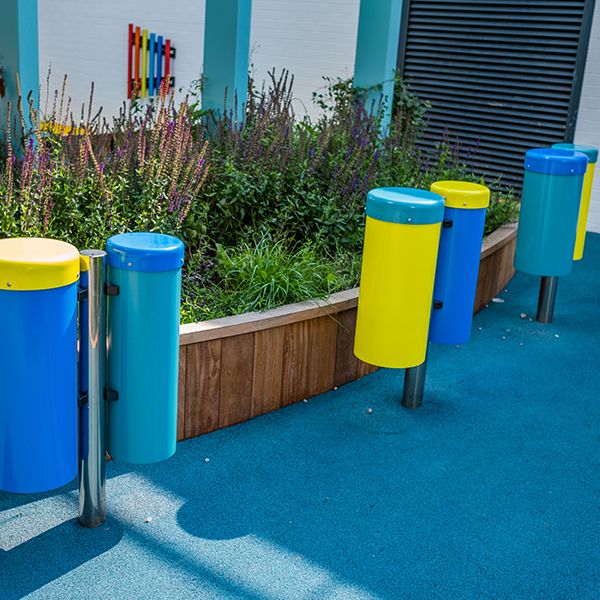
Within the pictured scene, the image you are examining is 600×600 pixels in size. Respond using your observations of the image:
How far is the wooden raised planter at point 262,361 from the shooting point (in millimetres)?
3578

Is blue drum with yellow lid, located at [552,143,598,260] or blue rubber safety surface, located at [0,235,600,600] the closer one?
blue rubber safety surface, located at [0,235,600,600]

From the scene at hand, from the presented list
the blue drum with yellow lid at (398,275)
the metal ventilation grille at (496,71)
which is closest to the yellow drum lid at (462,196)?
the blue drum with yellow lid at (398,275)

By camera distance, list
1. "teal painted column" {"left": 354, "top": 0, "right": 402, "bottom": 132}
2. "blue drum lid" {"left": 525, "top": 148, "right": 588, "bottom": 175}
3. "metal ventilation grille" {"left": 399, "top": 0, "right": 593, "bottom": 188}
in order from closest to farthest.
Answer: "blue drum lid" {"left": 525, "top": 148, "right": 588, "bottom": 175} < "teal painted column" {"left": 354, "top": 0, "right": 402, "bottom": 132} < "metal ventilation grille" {"left": 399, "top": 0, "right": 593, "bottom": 188}

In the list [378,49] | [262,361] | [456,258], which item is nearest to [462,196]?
[456,258]

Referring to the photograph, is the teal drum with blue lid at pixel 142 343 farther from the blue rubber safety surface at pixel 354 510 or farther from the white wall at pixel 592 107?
the white wall at pixel 592 107

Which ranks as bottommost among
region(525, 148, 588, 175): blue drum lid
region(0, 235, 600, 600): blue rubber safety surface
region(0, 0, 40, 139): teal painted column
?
region(0, 235, 600, 600): blue rubber safety surface

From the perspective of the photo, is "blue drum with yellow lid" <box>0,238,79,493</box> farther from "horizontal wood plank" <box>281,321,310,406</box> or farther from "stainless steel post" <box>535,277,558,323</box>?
"stainless steel post" <box>535,277,558,323</box>

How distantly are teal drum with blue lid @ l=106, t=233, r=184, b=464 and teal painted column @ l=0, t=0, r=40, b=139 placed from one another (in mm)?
2012

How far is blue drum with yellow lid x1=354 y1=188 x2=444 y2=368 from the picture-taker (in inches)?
139

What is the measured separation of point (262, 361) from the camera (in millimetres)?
3816

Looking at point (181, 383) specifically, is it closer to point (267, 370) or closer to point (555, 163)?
point (267, 370)

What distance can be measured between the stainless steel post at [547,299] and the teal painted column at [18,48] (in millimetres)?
3249

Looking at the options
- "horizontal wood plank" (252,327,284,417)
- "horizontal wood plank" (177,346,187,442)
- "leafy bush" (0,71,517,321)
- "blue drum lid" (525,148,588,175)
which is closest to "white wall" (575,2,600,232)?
A: "leafy bush" (0,71,517,321)

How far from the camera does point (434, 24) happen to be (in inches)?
347
